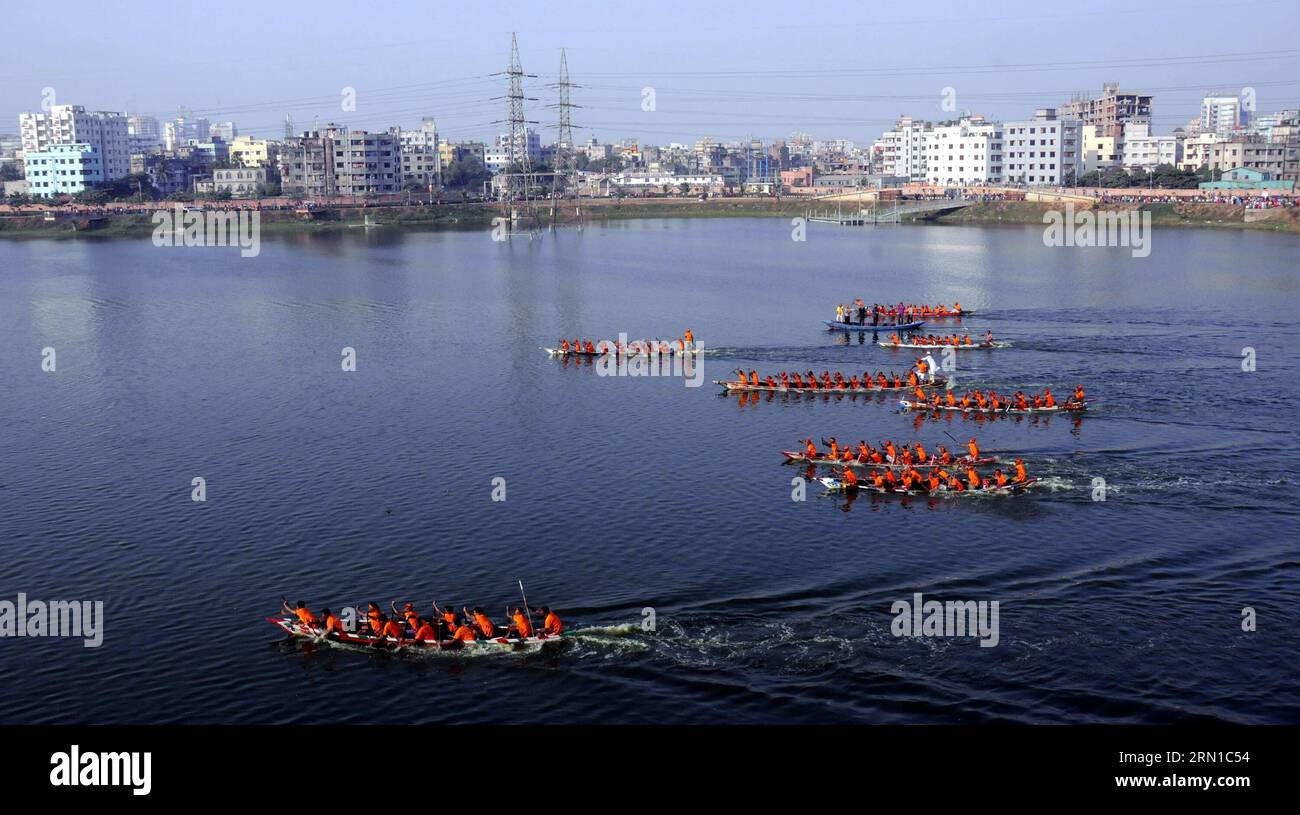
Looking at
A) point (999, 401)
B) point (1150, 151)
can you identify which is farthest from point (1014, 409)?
point (1150, 151)

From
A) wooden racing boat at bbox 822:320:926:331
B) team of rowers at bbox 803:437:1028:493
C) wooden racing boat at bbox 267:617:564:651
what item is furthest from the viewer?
wooden racing boat at bbox 822:320:926:331

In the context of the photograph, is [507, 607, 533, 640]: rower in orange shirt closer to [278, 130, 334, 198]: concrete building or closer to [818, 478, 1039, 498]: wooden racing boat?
[818, 478, 1039, 498]: wooden racing boat

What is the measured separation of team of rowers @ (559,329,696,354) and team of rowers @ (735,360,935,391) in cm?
901

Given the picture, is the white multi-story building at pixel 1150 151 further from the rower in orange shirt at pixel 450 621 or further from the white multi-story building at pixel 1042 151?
the rower in orange shirt at pixel 450 621

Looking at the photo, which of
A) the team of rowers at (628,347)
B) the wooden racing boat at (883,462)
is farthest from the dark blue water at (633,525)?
the team of rowers at (628,347)

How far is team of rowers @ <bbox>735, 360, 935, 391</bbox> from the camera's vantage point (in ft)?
173

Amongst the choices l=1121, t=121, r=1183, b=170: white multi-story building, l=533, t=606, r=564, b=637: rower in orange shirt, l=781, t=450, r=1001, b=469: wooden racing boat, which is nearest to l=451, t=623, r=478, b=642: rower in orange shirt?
l=533, t=606, r=564, b=637: rower in orange shirt

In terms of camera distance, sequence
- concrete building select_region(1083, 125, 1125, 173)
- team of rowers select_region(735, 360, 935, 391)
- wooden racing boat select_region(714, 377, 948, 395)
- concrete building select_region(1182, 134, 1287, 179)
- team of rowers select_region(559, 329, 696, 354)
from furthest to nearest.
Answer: concrete building select_region(1083, 125, 1125, 173)
concrete building select_region(1182, 134, 1287, 179)
team of rowers select_region(559, 329, 696, 354)
team of rowers select_region(735, 360, 935, 391)
wooden racing boat select_region(714, 377, 948, 395)

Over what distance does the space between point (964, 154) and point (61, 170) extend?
13605cm

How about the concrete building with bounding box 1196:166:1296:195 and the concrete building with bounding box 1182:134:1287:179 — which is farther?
the concrete building with bounding box 1182:134:1287:179

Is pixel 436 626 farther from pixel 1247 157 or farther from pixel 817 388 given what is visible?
pixel 1247 157

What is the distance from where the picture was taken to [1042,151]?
176375 millimetres
